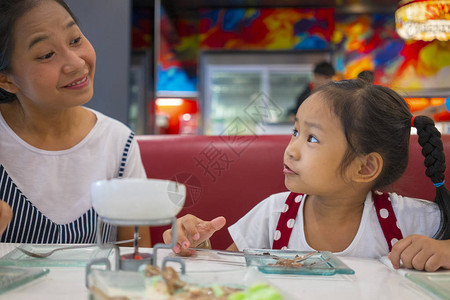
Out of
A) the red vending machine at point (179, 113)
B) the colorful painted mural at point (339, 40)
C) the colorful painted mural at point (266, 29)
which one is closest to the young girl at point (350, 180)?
the colorful painted mural at point (339, 40)

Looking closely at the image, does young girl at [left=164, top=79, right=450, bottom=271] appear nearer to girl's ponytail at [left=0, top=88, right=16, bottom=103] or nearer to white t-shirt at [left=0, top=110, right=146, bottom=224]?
white t-shirt at [left=0, top=110, right=146, bottom=224]

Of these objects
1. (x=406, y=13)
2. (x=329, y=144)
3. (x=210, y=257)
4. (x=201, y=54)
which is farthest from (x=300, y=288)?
(x=201, y=54)

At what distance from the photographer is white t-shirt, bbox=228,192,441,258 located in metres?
1.15

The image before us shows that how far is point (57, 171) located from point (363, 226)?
0.84m

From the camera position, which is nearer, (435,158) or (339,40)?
(435,158)

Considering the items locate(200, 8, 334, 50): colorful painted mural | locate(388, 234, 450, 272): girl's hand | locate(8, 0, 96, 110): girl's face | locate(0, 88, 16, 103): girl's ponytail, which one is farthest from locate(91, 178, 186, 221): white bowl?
locate(200, 8, 334, 50): colorful painted mural

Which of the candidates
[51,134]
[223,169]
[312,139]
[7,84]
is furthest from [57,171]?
[312,139]

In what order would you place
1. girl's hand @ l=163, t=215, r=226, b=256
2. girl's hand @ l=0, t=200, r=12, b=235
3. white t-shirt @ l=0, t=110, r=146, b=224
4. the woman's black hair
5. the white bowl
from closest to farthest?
the white bowl, girl's hand @ l=0, t=200, r=12, b=235, girl's hand @ l=163, t=215, r=226, b=256, the woman's black hair, white t-shirt @ l=0, t=110, r=146, b=224

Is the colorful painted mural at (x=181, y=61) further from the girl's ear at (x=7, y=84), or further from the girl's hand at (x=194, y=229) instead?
the girl's hand at (x=194, y=229)

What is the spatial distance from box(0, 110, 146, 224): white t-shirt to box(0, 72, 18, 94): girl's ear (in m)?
0.09

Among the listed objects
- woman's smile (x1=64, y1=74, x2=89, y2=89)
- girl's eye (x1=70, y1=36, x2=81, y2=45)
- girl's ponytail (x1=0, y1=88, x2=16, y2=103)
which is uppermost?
girl's eye (x1=70, y1=36, x2=81, y2=45)

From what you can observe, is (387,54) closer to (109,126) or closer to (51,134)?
(109,126)

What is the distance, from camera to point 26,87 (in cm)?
111

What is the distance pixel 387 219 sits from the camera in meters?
1.18
